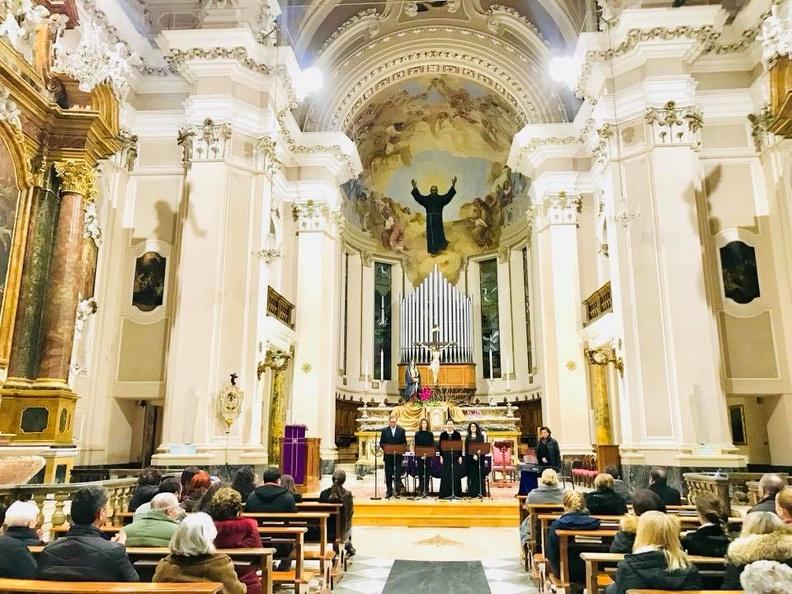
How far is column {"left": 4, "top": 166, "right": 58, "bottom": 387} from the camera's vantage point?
7586 millimetres

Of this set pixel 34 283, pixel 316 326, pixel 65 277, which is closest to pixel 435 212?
pixel 316 326

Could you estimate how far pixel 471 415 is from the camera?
15.1m

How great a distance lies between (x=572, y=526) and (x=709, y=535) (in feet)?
3.90

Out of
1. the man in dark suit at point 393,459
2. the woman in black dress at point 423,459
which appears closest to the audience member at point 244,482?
the man in dark suit at point 393,459

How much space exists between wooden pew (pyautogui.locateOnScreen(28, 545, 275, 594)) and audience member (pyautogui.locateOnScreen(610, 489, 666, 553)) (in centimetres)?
209

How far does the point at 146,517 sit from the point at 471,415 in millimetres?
11600

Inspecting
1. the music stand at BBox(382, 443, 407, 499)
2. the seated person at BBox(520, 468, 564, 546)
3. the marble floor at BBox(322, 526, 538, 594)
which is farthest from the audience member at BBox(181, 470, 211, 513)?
the music stand at BBox(382, 443, 407, 499)

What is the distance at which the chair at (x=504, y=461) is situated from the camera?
544 inches

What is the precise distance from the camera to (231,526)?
12.7 feet

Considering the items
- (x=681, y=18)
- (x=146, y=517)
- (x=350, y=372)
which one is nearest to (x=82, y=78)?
(x=146, y=517)

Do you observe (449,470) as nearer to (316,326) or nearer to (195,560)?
(316,326)

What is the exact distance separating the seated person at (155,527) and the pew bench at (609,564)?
2515 millimetres

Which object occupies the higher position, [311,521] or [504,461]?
[504,461]

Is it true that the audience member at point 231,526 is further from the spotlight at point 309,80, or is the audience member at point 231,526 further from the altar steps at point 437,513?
the spotlight at point 309,80
